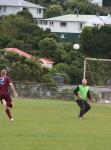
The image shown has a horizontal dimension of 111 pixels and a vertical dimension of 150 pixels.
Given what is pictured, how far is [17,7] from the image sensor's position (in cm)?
14550

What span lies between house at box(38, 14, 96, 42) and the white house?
812 cm

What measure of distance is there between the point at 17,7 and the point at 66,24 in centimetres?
1452

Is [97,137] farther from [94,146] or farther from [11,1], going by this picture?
[11,1]

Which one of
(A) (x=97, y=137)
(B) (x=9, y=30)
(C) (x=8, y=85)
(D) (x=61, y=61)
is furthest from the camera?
(B) (x=9, y=30)

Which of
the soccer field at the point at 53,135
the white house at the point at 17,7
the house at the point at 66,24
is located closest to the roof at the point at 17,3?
the white house at the point at 17,7

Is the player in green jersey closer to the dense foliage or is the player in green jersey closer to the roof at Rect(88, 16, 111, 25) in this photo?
the dense foliage

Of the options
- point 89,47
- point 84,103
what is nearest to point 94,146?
point 84,103

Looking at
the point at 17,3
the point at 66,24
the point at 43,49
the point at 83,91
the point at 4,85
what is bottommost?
the point at 66,24

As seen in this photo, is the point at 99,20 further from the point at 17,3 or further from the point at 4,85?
the point at 4,85

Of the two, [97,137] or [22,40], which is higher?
[97,137]

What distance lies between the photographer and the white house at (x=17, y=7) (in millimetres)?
142875

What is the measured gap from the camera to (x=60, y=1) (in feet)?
494

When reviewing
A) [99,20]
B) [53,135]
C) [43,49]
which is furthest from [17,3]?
[53,135]

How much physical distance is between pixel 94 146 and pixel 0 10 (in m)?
131
